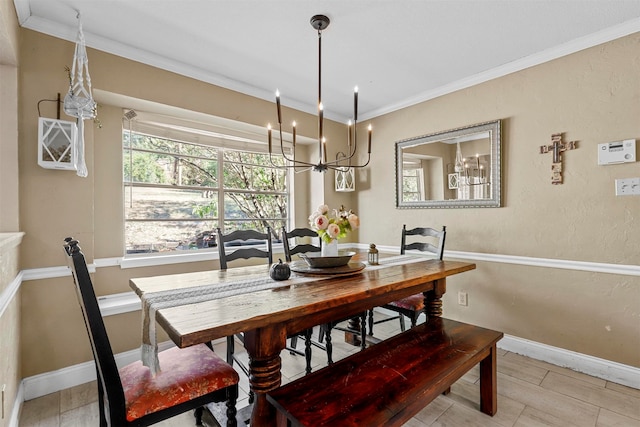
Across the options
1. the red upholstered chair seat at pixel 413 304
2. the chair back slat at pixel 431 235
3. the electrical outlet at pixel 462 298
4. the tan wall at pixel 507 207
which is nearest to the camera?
the tan wall at pixel 507 207

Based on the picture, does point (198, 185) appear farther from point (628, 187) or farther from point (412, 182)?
point (628, 187)

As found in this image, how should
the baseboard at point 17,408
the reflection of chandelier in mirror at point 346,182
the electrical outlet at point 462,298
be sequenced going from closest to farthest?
the baseboard at point 17,408
the electrical outlet at point 462,298
the reflection of chandelier in mirror at point 346,182

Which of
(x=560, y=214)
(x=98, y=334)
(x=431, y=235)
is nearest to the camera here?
(x=98, y=334)

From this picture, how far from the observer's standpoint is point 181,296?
144 cm

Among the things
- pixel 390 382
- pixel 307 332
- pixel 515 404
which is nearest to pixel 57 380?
pixel 307 332

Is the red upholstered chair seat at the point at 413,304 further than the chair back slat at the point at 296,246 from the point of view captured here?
No

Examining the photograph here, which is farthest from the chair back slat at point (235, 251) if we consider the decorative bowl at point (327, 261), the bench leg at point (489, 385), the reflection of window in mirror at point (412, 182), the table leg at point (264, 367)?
the reflection of window in mirror at point (412, 182)

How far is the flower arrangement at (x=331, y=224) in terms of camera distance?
2.02 meters

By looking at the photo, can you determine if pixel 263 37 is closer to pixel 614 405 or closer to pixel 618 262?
pixel 618 262

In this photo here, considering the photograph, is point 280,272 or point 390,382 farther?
point 280,272

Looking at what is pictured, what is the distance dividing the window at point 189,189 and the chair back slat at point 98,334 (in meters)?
1.75

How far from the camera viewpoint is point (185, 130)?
2996 millimetres

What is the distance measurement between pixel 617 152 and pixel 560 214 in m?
0.55

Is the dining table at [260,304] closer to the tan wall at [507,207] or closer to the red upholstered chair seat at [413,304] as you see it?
the red upholstered chair seat at [413,304]
